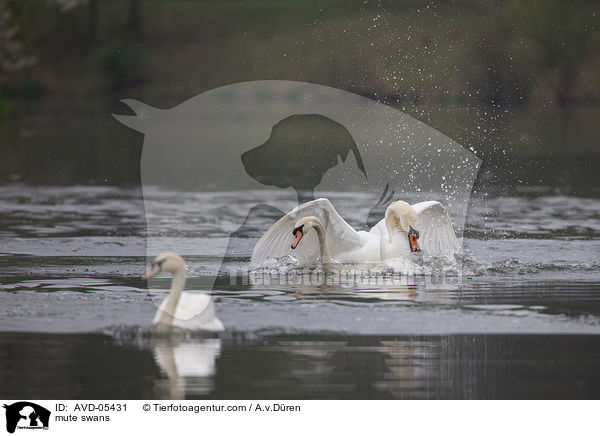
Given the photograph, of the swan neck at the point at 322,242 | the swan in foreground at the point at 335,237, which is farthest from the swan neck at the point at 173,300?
the swan neck at the point at 322,242

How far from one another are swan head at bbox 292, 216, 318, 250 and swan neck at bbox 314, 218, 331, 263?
74mm

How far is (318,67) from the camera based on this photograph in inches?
1895

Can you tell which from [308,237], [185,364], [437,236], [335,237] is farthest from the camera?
[437,236]

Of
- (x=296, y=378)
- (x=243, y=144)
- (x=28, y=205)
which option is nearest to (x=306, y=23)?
(x=243, y=144)

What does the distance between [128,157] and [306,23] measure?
2992cm

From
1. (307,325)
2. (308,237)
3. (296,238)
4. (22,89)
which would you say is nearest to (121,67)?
(22,89)

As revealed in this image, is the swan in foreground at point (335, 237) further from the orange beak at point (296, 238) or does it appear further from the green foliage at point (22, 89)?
the green foliage at point (22, 89)

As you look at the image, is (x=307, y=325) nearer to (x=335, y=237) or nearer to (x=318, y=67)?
(x=335, y=237)

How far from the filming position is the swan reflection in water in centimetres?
694

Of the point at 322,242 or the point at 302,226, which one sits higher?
the point at 302,226

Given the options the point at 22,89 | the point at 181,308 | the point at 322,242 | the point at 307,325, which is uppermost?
the point at 22,89
